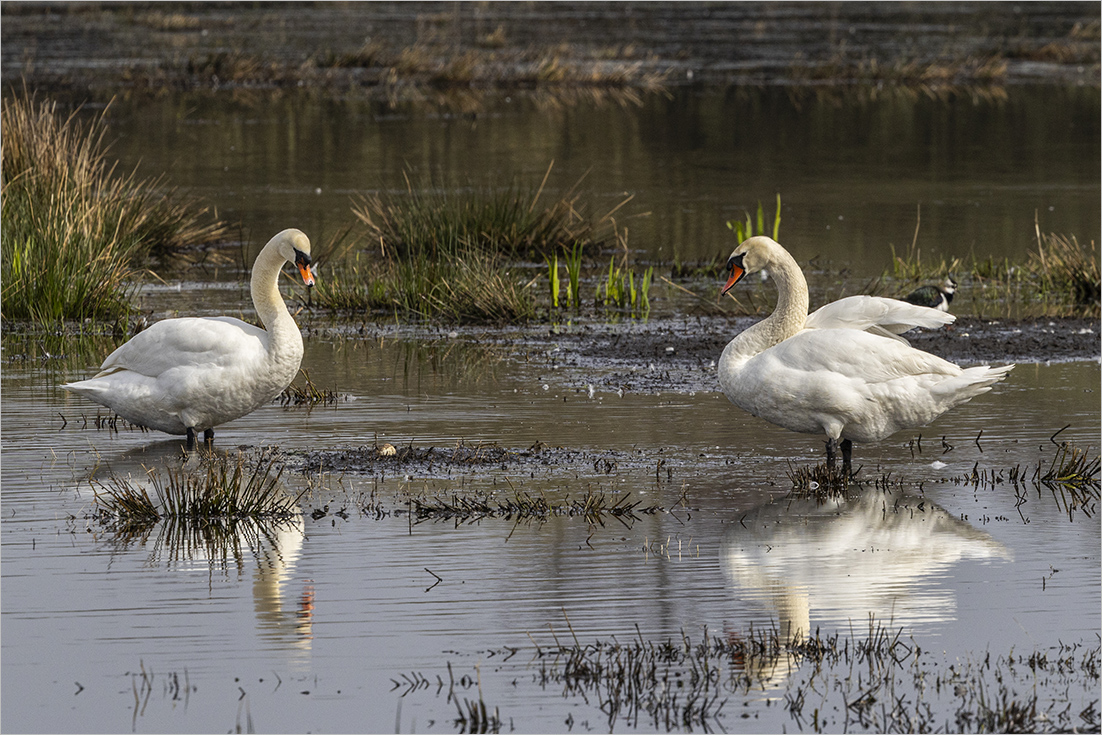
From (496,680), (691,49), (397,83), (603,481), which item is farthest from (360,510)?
(691,49)

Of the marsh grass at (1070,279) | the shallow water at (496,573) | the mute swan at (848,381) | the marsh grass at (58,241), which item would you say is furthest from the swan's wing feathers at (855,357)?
the marsh grass at (58,241)

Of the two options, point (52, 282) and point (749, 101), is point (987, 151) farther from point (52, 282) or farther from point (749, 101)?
point (52, 282)

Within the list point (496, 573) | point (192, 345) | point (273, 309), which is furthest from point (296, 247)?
point (496, 573)

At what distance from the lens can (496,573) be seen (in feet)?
24.0

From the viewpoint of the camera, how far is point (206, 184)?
25.8 metres

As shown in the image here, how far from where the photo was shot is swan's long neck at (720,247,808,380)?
9.41 metres

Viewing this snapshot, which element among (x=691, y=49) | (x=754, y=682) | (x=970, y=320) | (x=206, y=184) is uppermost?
(x=691, y=49)

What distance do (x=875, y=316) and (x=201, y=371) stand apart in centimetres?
398

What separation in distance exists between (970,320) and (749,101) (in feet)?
85.3

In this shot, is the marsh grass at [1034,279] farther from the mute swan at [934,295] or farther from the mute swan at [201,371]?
the mute swan at [201,371]

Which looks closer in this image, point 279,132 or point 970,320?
point 970,320

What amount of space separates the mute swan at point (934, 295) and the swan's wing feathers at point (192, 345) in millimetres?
7123

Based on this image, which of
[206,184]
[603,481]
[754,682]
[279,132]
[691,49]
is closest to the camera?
[754,682]

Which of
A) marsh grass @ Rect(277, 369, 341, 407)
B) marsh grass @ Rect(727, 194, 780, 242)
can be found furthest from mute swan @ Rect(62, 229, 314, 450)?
marsh grass @ Rect(727, 194, 780, 242)
